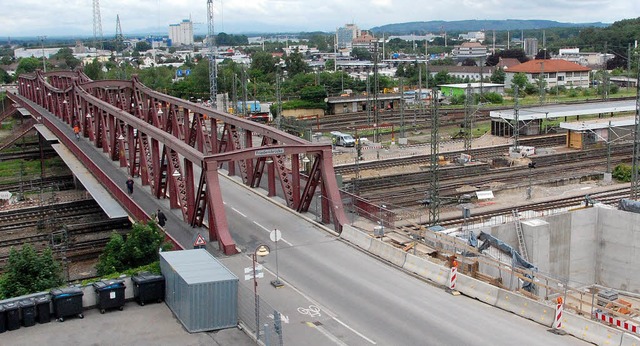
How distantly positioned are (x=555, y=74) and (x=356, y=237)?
103412mm

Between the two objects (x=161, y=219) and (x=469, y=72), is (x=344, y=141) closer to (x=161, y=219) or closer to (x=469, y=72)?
(x=161, y=219)

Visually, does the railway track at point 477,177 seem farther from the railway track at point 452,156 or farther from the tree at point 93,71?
the tree at point 93,71

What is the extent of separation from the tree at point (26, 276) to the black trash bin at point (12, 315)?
3037mm

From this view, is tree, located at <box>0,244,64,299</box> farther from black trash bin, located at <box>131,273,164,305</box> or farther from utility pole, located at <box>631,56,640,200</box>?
utility pole, located at <box>631,56,640,200</box>

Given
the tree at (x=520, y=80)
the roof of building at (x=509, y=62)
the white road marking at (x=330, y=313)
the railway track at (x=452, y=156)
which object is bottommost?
the railway track at (x=452, y=156)

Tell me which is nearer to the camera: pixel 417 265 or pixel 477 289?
pixel 477 289

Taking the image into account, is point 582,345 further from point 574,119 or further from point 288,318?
point 574,119

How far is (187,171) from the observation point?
27984 millimetres

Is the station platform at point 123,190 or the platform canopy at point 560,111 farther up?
the platform canopy at point 560,111

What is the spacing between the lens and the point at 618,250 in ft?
112

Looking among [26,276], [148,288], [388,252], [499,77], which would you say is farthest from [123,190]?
[499,77]

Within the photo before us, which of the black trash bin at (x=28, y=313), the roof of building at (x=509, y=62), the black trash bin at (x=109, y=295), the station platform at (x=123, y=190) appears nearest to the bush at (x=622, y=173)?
the station platform at (x=123, y=190)

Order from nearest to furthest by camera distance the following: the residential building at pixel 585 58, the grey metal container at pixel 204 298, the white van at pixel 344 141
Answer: the grey metal container at pixel 204 298 < the white van at pixel 344 141 < the residential building at pixel 585 58

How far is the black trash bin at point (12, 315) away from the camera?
731 inches
